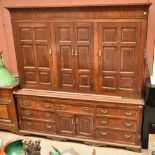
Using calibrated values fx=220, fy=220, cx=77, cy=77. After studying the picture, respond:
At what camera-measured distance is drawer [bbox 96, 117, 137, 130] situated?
2.95 m

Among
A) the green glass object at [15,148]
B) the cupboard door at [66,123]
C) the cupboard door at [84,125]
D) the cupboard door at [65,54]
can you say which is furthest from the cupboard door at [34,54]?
the green glass object at [15,148]

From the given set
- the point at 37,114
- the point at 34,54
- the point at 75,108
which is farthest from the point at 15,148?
the point at 34,54

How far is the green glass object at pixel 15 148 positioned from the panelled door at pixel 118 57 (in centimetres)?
144

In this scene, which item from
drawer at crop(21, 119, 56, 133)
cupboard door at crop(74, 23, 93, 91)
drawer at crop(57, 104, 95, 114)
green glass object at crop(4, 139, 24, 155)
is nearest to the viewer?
green glass object at crop(4, 139, 24, 155)

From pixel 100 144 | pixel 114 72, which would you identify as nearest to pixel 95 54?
pixel 114 72

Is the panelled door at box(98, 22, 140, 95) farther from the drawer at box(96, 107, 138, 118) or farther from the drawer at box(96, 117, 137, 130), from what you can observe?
the drawer at box(96, 117, 137, 130)

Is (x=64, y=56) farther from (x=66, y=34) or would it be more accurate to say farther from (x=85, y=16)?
(x=85, y=16)

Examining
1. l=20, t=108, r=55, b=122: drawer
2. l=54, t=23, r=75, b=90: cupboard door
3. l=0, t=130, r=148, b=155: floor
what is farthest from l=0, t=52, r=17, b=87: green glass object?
l=0, t=130, r=148, b=155: floor

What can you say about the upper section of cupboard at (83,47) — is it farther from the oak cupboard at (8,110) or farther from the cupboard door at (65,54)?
the oak cupboard at (8,110)

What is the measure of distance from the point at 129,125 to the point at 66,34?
1481mm

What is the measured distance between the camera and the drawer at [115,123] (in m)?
2.95

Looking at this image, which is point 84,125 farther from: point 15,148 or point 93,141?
point 15,148

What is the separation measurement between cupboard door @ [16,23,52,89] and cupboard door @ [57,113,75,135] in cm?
49

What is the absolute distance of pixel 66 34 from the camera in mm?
2908
